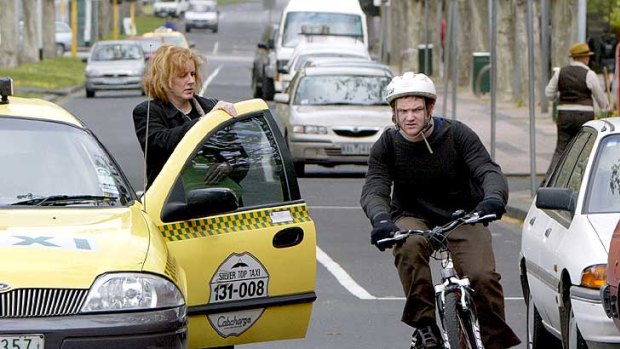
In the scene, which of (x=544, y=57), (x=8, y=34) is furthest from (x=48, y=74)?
(x=544, y=57)

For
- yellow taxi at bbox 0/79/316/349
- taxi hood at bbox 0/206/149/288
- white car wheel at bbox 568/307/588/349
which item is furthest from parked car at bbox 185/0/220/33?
taxi hood at bbox 0/206/149/288

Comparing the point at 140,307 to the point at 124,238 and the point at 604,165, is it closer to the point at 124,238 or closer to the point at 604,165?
the point at 124,238

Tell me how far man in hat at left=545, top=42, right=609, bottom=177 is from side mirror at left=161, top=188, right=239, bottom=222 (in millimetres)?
12715

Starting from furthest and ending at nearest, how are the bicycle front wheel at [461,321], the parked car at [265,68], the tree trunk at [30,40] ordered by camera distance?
1. the tree trunk at [30,40]
2. the parked car at [265,68]
3. the bicycle front wheel at [461,321]

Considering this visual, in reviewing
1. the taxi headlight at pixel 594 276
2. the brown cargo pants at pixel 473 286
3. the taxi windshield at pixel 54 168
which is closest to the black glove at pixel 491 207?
the brown cargo pants at pixel 473 286

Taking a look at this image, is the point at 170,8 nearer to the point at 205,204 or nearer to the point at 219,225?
the point at 219,225

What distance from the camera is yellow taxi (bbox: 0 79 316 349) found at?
22.4ft

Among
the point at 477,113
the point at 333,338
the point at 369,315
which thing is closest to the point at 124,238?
the point at 333,338

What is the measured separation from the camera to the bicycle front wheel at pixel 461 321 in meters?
7.33

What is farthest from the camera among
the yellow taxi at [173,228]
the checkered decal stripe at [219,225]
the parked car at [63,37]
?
the parked car at [63,37]

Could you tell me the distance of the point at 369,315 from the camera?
12.0m

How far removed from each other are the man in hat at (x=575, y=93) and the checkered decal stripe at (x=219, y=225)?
1223 centimetres

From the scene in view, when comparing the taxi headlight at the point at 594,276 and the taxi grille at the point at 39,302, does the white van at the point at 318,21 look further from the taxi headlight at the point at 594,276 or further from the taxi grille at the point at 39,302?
the taxi grille at the point at 39,302

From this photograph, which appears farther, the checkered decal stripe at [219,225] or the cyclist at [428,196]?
the checkered decal stripe at [219,225]
